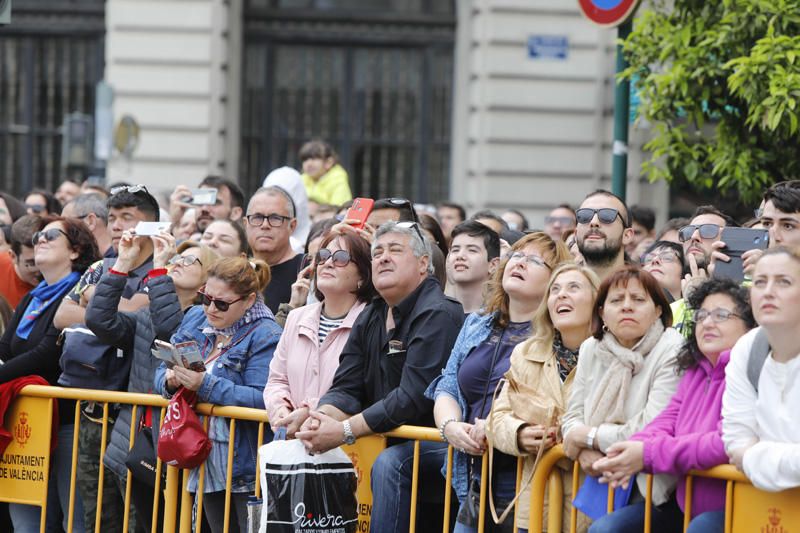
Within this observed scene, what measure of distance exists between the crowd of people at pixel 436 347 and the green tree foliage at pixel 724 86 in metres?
0.99

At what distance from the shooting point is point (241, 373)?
7.82m

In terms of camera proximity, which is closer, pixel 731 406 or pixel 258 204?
pixel 731 406

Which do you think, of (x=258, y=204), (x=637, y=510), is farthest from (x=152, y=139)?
(x=637, y=510)

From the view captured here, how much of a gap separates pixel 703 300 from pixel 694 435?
59 cm

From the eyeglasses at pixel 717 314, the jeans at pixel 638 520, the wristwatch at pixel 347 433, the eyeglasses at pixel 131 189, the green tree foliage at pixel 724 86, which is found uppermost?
the green tree foliage at pixel 724 86

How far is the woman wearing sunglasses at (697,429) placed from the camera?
5965mm

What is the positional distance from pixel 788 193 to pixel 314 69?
13335 mm

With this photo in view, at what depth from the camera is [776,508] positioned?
582 centimetres

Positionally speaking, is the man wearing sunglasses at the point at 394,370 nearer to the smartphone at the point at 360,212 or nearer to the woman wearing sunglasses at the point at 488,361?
the woman wearing sunglasses at the point at 488,361

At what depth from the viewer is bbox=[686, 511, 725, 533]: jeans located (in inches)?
234

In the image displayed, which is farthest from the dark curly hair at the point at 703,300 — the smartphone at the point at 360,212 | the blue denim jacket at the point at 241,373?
the blue denim jacket at the point at 241,373

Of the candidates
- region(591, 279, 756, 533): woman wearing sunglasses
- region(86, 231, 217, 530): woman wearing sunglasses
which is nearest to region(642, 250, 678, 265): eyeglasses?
region(591, 279, 756, 533): woman wearing sunglasses

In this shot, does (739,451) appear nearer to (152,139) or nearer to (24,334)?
(24,334)

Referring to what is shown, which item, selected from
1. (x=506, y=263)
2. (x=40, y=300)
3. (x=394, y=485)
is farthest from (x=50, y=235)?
(x=506, y=263)
